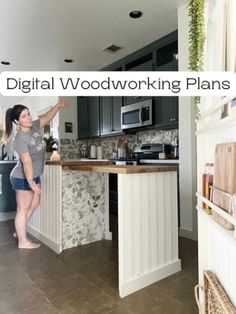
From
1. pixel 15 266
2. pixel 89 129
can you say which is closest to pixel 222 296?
pixel 15 266

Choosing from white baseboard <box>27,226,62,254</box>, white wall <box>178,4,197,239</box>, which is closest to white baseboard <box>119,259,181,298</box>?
white wall <box>178,4,197,239</box>

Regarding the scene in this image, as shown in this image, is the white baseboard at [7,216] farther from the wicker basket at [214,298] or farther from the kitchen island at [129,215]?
the wicker basket at [214,298]

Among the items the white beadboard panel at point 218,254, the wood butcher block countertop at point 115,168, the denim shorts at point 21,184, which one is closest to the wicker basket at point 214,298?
the white beadboard panel at point 218,254

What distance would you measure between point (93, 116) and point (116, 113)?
0.80 meters

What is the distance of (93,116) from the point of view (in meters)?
5.14

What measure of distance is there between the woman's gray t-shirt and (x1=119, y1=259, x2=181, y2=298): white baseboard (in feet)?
4.68

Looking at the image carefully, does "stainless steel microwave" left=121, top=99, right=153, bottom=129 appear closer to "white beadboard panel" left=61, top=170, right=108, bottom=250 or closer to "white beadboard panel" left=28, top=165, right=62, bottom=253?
"white beadboard panel" left=61, top=170, right=108, bottom=250

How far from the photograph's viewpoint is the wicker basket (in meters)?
0.94

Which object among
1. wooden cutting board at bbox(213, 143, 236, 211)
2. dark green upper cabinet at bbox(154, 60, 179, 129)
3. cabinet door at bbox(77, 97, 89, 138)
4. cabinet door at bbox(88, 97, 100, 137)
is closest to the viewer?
wooden cutting board at bbox(213, 143, 236, 211)

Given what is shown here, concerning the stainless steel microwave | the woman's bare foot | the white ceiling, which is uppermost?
the white ceiling

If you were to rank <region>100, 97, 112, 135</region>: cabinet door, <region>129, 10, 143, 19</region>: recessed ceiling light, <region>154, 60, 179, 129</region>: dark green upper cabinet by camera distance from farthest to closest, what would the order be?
<region>100, 97, 112, 135</region>: cabinet door
<region>154, 60, 179, 129</region>: dark green upper cabinet
<region>129, 10, 143, 19</region>: recessed ceiling light

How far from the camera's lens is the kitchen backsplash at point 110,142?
3941mm

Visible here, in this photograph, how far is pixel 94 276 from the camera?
201 centimetres

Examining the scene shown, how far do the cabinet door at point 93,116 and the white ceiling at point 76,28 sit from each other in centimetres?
84
